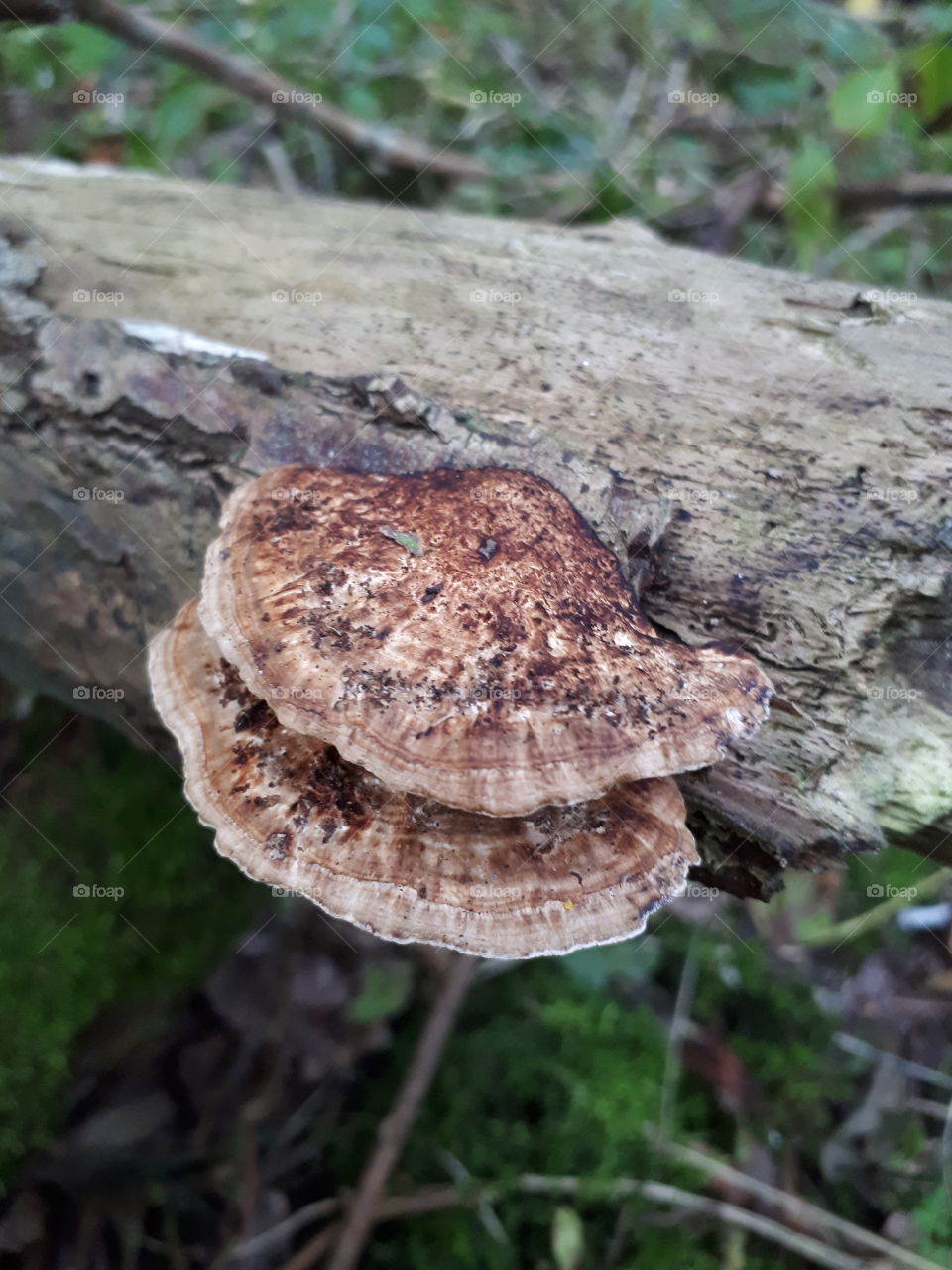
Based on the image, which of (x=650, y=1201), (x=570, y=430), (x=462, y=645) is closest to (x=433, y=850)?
(x=462, y=645)

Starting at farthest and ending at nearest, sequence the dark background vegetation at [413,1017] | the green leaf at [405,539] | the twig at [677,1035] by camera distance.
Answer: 1. the twig at [677,1035]
2. the dark background vegetation at [413,1017]
3. the green leaf at [405,539]

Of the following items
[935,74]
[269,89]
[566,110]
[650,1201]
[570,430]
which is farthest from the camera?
[566,110]

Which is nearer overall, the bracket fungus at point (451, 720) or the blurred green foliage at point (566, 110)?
the bracket fungus at point (451, 720)

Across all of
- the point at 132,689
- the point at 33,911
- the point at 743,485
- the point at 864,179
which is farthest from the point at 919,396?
the point at 864,179

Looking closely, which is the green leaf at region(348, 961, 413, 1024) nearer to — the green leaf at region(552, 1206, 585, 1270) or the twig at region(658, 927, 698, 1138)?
the green leaf at region(552, 1206, 585, 1270)

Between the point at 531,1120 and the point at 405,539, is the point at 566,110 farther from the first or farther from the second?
the point at 531,1120

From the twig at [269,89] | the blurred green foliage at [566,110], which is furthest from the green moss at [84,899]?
the twig at [269,89]

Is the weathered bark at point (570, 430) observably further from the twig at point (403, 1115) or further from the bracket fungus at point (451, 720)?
the twig at point (403, 1115)
